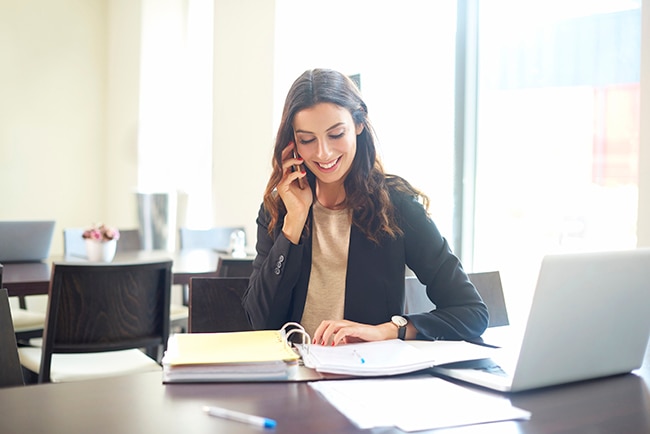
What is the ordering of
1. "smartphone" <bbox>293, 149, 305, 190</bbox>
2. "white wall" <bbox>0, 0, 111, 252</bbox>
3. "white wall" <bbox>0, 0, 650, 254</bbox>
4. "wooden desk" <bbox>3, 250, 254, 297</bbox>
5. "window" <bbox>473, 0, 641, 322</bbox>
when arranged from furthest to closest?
"white wall" <bbox>0, 0, 111, 252</bbox> < "white wall" <bbox>0, 0, 650, 254</bbox> < "window" <bbox>473, 0, 641, 322</bbox> < "wooden desk" <bbox>3, 250, 254, 297</bbox> < "smartphone" <bbox>293, 149, 305, 190</bbox>

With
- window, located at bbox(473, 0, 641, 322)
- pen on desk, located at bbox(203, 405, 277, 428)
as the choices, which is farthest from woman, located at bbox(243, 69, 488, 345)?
window, located at bbox(473, 0, 641, 322)

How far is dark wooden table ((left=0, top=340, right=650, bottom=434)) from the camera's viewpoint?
43.3 inches

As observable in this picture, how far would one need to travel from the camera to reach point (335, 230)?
2090 millimetres

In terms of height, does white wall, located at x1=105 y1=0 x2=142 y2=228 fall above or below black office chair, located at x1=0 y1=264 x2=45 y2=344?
above

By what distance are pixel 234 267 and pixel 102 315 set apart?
487 millimetres

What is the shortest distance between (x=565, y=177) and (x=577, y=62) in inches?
20.5

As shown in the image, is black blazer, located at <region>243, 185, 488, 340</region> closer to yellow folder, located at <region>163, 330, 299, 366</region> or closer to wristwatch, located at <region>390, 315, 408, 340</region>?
wristwatch, located at <region>390, 315, 408, 340</region>

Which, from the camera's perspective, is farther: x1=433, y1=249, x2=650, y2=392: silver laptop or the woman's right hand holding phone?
the woman's right hand holding phone

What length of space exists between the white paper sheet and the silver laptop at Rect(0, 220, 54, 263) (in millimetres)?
2605

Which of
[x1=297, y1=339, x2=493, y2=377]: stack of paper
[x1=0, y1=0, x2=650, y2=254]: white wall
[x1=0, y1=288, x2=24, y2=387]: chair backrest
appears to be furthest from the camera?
[x1=0, y1=0, x2=650, y2=254]: white wall

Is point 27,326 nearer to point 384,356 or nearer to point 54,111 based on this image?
point 384,356

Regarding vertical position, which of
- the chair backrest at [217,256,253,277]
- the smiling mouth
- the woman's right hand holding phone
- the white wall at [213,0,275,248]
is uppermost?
the white wall at [213,0,275,248]

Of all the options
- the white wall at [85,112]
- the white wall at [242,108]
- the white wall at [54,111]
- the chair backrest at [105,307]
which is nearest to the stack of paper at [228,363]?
the chair backrest at [105,307]

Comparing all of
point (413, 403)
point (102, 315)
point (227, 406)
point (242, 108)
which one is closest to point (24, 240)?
point (102, 315)
